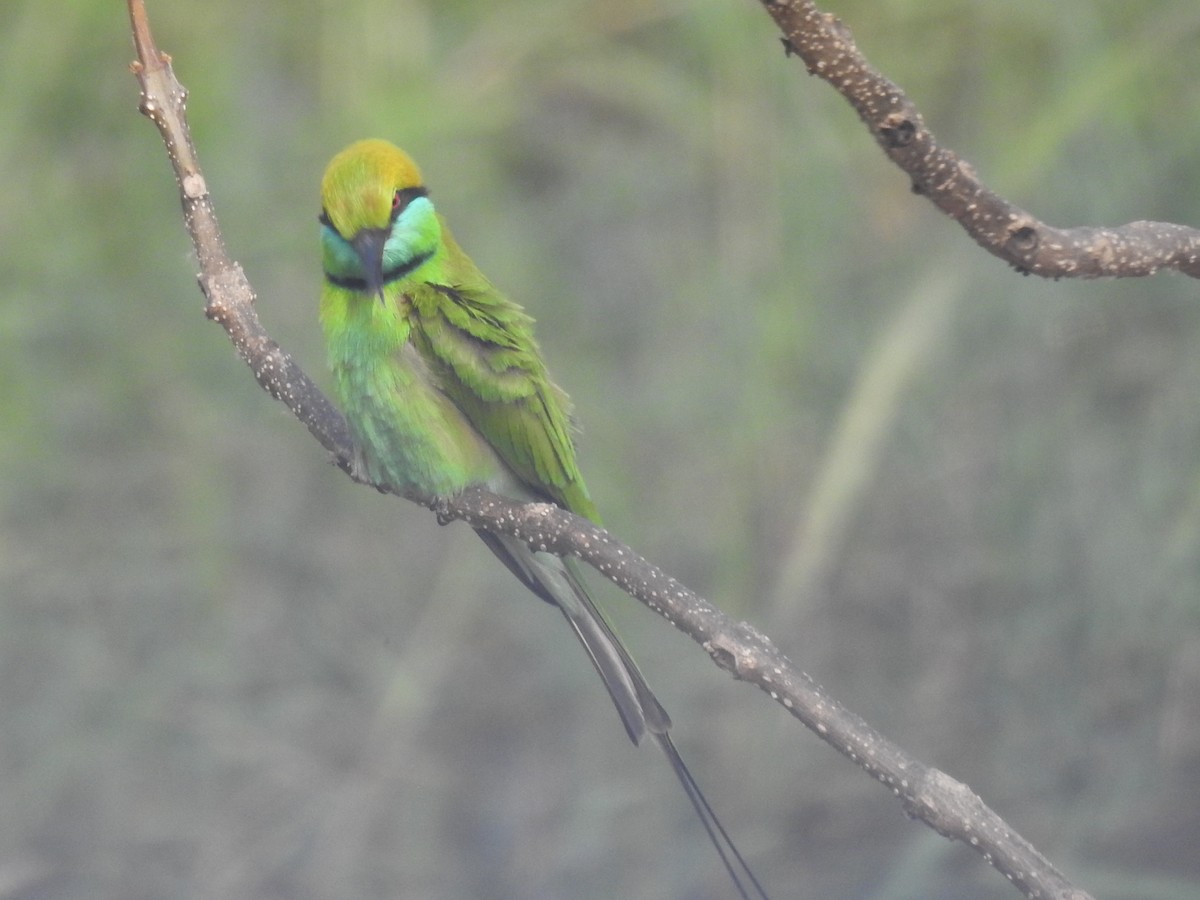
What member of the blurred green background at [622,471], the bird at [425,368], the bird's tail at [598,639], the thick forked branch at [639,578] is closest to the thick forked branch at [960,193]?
the thick forked branch at [639,578]

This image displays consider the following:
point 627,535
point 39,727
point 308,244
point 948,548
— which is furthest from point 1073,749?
point 39,727

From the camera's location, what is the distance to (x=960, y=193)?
0.78 metres

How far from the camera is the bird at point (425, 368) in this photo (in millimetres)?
1332

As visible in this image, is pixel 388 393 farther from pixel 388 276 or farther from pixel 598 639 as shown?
pixel 598 639

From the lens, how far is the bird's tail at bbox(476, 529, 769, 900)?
1.19 m

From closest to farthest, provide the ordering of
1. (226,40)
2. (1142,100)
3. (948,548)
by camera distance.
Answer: (1142,100), (948,548), (226,40)

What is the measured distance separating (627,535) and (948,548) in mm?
459

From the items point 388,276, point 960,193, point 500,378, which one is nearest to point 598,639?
point 500,378

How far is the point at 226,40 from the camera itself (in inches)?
91.6

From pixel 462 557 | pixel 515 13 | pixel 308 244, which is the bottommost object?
pixel 462 557

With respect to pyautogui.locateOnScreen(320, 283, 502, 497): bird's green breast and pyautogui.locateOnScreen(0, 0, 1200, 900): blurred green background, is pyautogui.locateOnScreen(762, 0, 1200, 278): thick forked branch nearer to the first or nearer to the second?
pyautogui.locateOnScreen(320, 283, 502, 497): bird's green breast

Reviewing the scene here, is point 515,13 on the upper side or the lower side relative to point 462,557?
upper

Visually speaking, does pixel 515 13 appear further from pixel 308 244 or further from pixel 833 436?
pixel 833 436

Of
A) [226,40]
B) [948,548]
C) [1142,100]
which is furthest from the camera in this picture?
[226,40]
